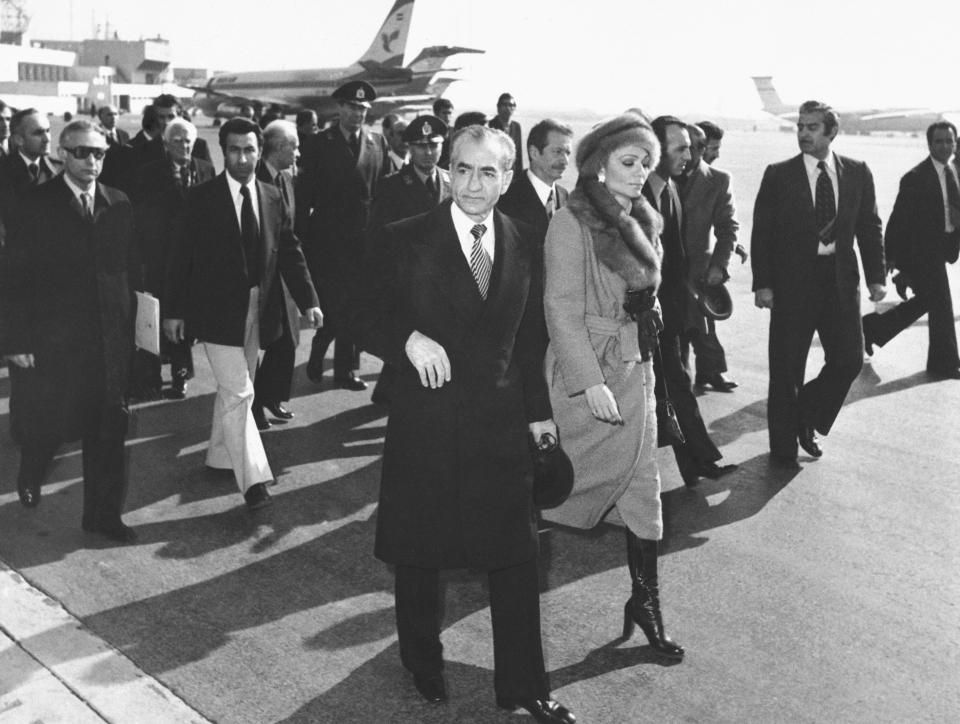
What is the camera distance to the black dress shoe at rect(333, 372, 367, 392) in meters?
8.59

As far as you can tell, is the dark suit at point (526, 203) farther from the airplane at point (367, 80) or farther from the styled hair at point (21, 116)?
the airplane at point (367, 80)

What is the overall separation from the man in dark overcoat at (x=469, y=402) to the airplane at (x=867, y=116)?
3768 inches

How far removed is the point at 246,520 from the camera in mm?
5664

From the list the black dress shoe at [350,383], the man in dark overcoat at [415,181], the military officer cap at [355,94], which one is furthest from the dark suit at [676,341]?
the military officer cap at [355,94]

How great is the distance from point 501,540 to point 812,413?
3891mm

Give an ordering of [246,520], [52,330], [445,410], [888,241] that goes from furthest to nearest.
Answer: [888,241], [246,520], [52,330], [445,410]

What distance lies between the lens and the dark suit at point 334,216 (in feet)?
28.1

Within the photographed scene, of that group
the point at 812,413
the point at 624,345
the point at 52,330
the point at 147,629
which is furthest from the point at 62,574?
the point at 812,413

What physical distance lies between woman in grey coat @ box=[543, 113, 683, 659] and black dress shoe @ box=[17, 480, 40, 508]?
2.99 metres

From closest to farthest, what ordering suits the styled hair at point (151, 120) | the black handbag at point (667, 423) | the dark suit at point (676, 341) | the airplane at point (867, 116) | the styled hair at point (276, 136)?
the black handbag at point (667, 423) < the dark suit at point (676, 341) < the styled hair at point (276, 136) < the styled hair at point (151, 120) < the airplane at point (867, 116)

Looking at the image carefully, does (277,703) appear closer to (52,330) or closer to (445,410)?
(445,410)

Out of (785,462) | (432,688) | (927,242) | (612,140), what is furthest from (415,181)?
(927,242)

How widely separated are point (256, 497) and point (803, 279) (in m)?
3.38

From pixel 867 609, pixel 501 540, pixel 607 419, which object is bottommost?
pixel 867 609
